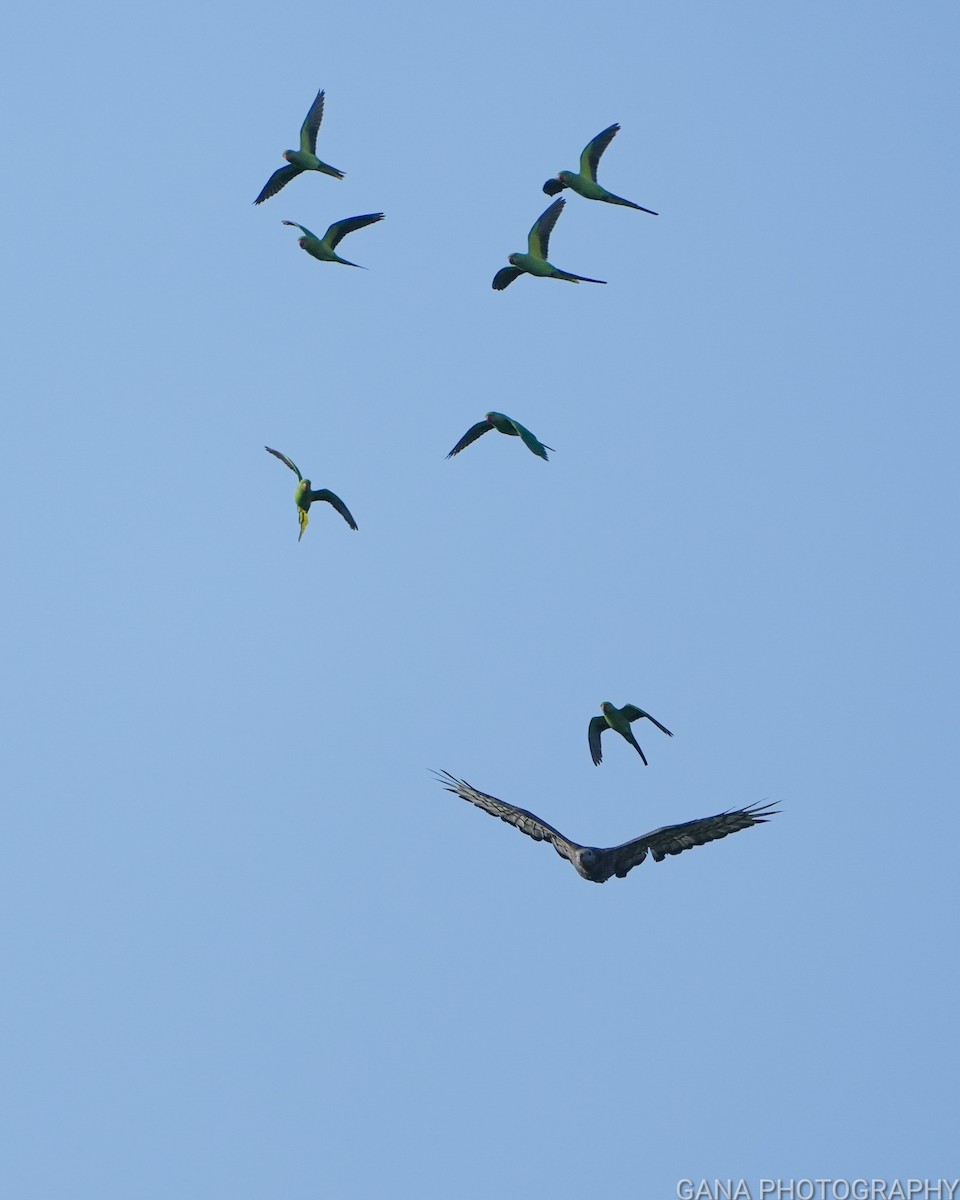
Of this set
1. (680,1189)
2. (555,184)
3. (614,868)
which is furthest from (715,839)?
(555,184)

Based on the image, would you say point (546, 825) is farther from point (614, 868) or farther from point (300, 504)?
point (300, 504)

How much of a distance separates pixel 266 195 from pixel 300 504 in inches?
302

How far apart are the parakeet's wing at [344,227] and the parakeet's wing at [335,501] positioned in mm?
6385

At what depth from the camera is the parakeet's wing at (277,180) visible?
163 feet

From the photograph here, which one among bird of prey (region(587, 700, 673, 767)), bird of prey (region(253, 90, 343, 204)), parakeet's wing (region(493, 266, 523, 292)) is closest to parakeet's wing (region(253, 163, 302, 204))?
bird of prey (region(253, 90, 343, 204))

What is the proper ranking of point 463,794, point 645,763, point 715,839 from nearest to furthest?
point 715,839
point 645,763
point 463,794

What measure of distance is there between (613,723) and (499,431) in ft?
23.8

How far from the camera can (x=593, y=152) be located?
48906mm

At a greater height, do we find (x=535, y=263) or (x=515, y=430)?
(x=535, y=263)

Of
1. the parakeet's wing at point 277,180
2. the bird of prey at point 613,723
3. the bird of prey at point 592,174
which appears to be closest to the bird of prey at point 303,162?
the parakeet's wing at point 277,180

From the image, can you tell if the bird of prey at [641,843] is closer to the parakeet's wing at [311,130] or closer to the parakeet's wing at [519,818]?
the parakeet's wing at [519,818]

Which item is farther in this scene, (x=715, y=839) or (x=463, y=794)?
(x=463, y=794)

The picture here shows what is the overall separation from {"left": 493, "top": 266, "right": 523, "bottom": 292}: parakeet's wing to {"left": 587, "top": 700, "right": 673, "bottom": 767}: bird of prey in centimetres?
1017

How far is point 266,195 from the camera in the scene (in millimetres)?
49938
